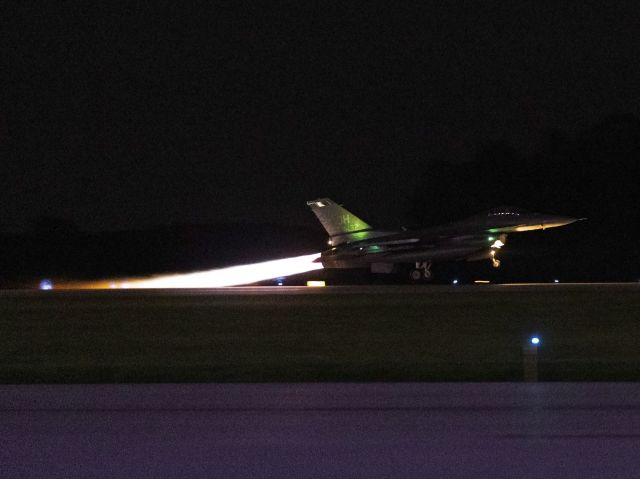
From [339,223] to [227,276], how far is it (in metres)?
7.17

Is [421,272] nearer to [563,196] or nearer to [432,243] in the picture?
[432,243]

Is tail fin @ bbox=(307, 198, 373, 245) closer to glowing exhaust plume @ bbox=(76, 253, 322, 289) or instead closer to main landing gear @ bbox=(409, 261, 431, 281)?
glowing exhaust plume @ bbox=(76, 253, 322, 289)

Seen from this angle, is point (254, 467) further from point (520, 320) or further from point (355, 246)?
point (355, 246)

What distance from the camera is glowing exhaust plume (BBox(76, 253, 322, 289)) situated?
151ft

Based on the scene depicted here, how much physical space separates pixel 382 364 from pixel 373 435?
24.6 ft

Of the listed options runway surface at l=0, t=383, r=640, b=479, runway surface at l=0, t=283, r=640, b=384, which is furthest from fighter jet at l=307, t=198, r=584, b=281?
runway surface at l=0, t=383, r=640, b=479

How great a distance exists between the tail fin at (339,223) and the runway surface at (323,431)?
36070mm

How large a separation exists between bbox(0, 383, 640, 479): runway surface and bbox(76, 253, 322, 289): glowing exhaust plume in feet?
110

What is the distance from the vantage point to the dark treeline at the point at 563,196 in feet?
161

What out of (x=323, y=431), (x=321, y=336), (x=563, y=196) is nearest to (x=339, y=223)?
(x=563, y=196)

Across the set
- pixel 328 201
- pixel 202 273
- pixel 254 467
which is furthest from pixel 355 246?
pixel 254 467

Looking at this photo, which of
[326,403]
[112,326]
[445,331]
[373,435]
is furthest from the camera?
[112,326]

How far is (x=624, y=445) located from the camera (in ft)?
26.3

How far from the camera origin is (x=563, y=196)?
196 ft
